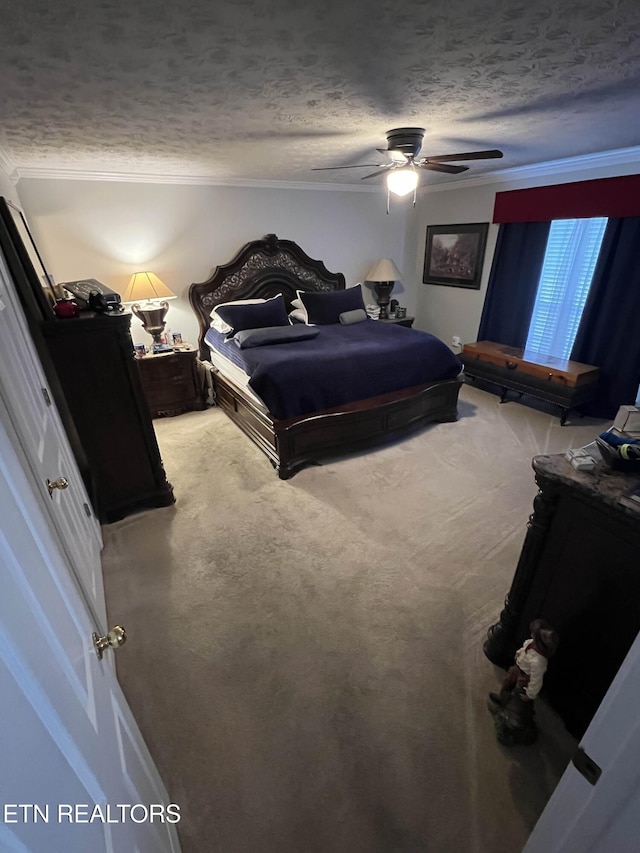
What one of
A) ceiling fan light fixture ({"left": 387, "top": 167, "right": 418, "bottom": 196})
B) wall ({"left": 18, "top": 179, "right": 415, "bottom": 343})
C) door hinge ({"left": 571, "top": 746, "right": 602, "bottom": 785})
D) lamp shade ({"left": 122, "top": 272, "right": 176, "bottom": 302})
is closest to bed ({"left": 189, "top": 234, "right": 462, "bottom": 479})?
wall ({"left": 18, "top": 179, "right": 415, "bottom": 343})

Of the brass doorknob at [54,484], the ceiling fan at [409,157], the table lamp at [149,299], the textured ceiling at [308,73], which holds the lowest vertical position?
the brass doorknob at [54,484]

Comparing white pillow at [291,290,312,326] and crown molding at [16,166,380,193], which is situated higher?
crown molding at [16,166,380,193]

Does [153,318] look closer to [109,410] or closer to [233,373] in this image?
[233,373]

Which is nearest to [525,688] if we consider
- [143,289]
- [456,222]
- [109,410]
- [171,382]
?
[109,410]

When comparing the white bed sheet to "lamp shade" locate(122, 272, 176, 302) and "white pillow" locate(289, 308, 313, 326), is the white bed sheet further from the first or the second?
"white pillow" locate(289, 308, 313, 326)

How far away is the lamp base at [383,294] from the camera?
17.2 feet

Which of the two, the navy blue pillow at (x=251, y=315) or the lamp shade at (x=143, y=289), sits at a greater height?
the lamp shade at (x=143, y=289)

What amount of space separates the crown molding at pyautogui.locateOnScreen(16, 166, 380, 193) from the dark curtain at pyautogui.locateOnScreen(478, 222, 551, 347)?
5.85ft

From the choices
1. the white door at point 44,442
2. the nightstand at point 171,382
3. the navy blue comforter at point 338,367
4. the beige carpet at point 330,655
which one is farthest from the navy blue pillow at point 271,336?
the white door at point 44,442

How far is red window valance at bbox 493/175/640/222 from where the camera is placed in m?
3.24

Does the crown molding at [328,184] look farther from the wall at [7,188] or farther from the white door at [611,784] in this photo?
the white door at [611,784]

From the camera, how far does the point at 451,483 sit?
2904mm

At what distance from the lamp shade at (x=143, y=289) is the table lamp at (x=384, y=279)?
267 cm

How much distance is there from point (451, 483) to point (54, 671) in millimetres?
2710
